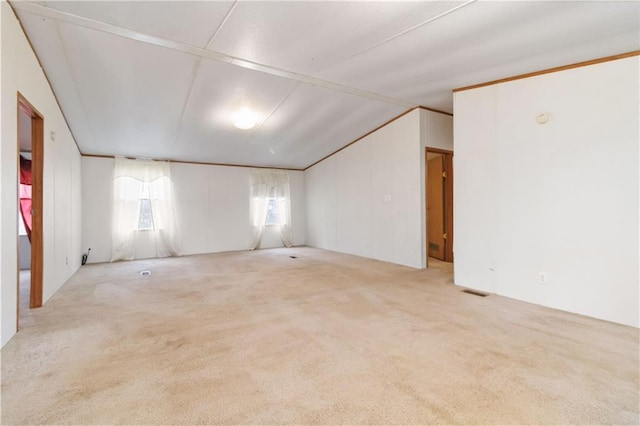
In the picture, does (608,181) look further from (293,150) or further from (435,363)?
(293,150)

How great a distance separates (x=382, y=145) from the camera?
18.7 feet

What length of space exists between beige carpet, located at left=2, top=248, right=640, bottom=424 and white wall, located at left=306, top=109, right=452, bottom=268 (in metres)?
1.84

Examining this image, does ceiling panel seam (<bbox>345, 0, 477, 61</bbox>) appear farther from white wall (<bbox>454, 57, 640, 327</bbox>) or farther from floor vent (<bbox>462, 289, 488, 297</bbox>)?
floor vent (<bbox>462, 289, 488, 297</bbox>)

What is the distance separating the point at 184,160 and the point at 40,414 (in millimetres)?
6125

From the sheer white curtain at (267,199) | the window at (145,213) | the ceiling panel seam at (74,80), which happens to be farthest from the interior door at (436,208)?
the window at (145,213)

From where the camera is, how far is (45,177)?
10.5 feet

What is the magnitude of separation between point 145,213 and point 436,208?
647 cm

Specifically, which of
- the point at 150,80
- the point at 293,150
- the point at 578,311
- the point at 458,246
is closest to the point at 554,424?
the point at 578,311

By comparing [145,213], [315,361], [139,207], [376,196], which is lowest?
[315,361]

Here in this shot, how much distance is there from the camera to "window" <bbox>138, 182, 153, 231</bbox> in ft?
21.2

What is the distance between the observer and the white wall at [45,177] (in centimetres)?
221

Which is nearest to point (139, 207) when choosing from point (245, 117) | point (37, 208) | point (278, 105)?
point (37, 208)

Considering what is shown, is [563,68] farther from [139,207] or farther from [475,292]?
[139,207]

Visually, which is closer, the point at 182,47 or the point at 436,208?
the point at 182,47
